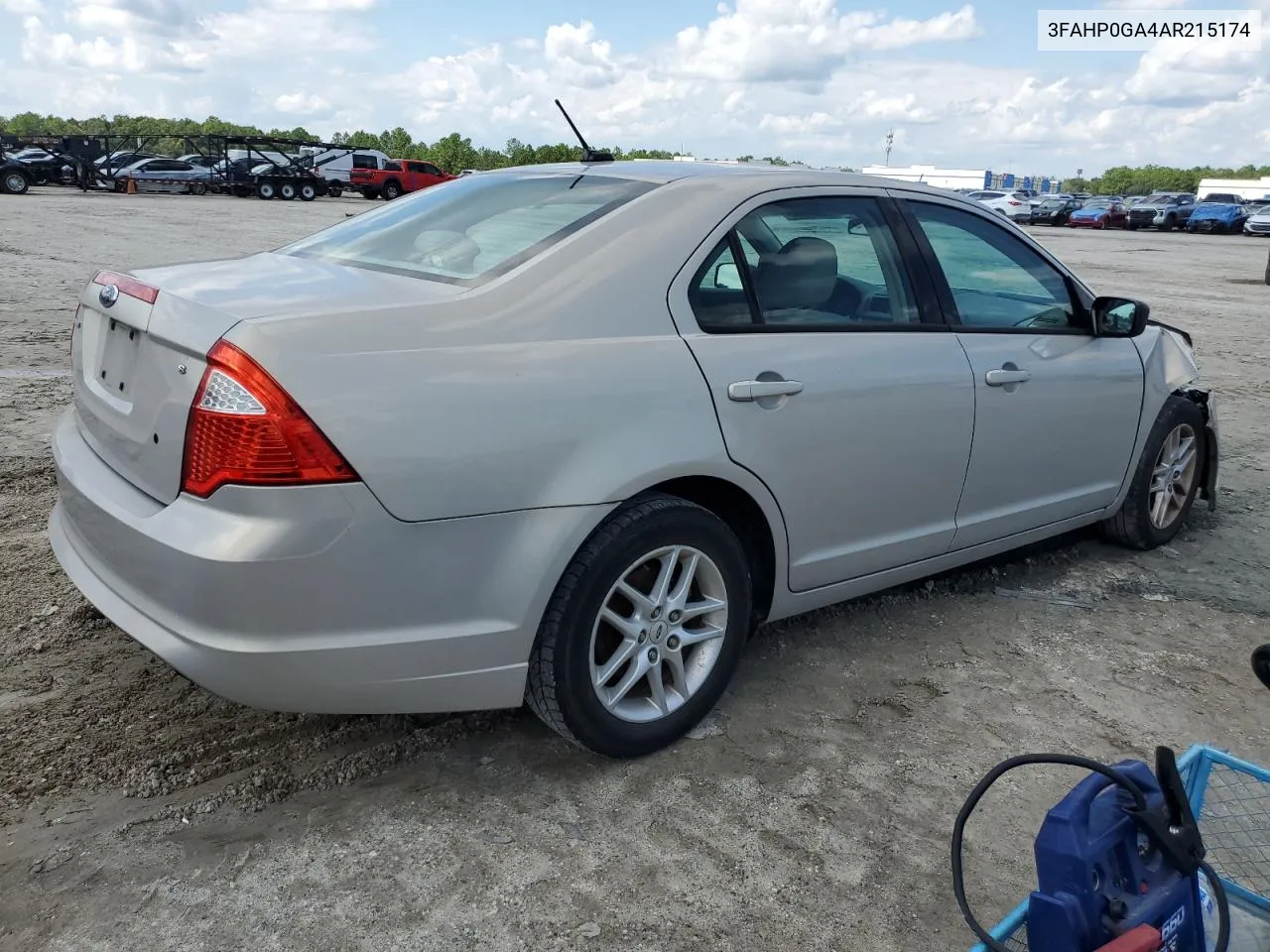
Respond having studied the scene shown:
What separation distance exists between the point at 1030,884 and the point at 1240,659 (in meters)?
1.80

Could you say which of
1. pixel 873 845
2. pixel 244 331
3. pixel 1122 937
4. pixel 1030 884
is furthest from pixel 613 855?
pixel 244 331

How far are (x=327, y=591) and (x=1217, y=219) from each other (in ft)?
161

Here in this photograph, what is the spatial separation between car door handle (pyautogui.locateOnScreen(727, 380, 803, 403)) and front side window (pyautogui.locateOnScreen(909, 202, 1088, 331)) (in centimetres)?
99

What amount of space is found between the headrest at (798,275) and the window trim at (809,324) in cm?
6

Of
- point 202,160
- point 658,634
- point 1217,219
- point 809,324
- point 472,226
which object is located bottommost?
point 1217,219

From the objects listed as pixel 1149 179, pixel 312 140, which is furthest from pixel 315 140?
pixel 1149 179

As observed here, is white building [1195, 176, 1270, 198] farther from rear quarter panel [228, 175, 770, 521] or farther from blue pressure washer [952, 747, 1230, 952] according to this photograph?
blue pressure washer [952, 747, 1230, 952]

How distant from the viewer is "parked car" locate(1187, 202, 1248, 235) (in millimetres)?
43156

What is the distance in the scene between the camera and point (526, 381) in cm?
246

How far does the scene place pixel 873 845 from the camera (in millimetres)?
2576

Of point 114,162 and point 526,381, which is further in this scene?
point 114,162

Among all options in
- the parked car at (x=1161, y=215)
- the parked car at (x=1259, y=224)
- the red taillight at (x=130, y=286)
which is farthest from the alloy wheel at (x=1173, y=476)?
the parked car at (x=1161, y=215)

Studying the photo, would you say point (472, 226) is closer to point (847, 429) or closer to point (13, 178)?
point (847, 429)

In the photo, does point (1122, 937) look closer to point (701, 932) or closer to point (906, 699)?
point (701, 932)
